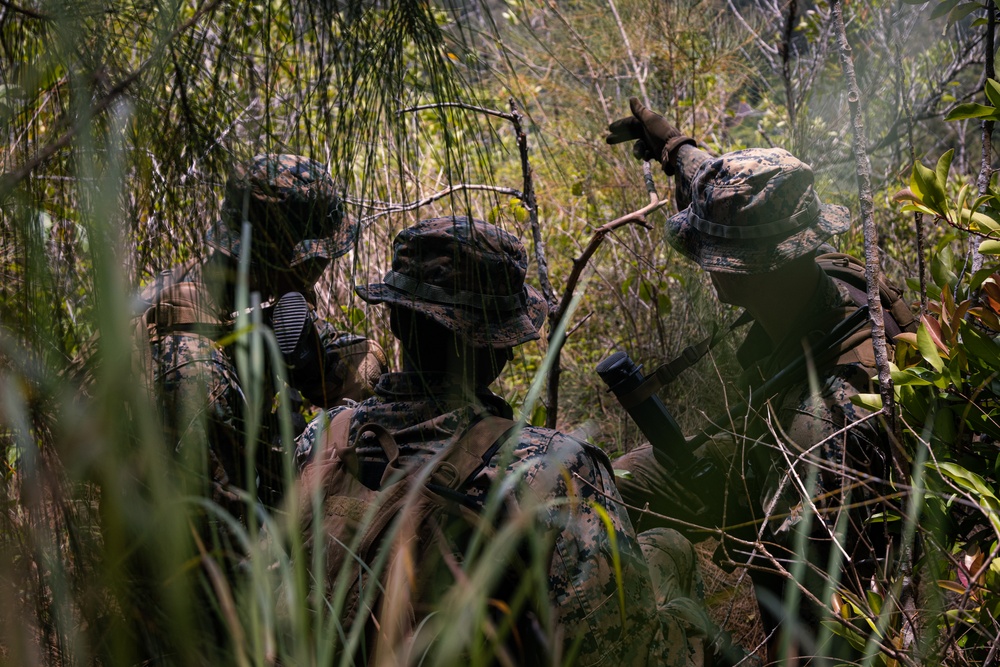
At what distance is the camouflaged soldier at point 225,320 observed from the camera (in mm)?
1057

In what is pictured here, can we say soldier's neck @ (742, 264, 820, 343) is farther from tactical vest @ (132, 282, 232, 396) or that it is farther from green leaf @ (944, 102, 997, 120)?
tactical vest @ (132, 282, 232, 396)

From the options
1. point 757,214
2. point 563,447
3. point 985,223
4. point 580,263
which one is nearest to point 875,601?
point 563,447

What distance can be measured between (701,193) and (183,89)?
5.30 feet

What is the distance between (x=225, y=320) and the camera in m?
1.39

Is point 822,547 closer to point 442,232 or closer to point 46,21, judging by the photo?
point 442,232

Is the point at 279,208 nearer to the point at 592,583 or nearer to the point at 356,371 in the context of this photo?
the point at 592,583

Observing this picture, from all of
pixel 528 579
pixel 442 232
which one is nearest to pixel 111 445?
pixel 528 579

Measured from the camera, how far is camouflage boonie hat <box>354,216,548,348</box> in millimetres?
1810

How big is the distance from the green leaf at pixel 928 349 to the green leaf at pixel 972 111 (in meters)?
0.42

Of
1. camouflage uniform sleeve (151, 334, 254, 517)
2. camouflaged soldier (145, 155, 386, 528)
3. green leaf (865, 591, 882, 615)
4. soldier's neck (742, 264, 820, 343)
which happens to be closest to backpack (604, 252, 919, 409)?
soldier's neck (742, 264, 820, 343)

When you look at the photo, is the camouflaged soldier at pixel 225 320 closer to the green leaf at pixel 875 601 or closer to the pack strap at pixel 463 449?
the pack strap at pixel 463 449

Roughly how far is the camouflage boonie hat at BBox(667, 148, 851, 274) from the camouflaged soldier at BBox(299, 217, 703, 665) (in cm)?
64

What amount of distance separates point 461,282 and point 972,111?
3.59 ft

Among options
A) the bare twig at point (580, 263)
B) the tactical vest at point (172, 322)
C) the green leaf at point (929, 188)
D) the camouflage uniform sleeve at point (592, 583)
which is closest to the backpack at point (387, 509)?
the camouflage uniform sleeve at point (592, 583)
